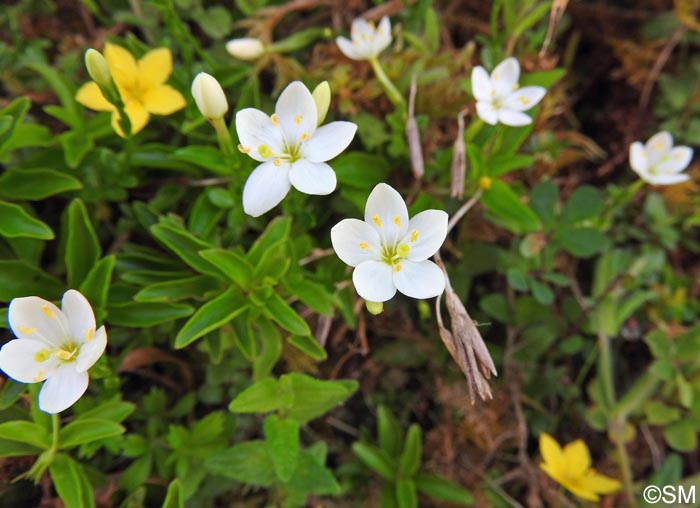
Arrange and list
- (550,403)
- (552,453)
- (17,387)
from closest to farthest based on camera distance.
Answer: (17,387), (552,453), (550,403)

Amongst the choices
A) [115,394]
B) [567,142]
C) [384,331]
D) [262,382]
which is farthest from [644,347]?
[115,394]

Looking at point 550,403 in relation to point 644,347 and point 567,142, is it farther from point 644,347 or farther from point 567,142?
point 567,142

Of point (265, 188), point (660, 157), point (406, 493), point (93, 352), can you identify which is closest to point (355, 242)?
point (265, 188)

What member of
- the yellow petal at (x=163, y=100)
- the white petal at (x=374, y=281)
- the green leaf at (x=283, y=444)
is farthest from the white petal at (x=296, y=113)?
the green leaf at (x=283, y=444)

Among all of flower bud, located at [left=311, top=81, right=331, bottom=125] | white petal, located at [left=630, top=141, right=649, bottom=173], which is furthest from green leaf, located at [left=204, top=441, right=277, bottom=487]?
white petal, located at [left=630, top=141, right=649, bottom=173]

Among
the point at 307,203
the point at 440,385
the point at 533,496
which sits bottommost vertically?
the point at 533,496

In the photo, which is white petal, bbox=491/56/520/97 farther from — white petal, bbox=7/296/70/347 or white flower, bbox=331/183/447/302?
white petal, bbox=7/296/70/347

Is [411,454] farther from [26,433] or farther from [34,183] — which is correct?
[34,183]
